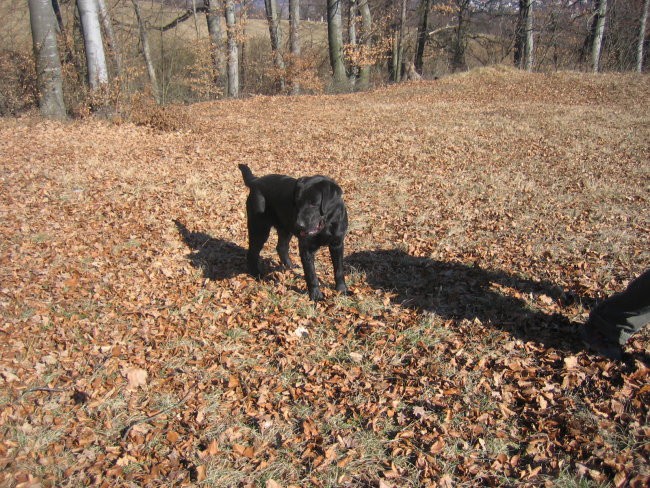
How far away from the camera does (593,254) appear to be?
17.6ft

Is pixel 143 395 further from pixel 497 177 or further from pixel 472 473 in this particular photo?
pixel 497 177

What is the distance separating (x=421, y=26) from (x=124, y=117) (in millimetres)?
23179

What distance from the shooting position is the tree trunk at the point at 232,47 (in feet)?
70.7

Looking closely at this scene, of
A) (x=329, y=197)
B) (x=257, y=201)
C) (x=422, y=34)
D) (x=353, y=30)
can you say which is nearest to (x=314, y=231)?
(x=329, y=197)

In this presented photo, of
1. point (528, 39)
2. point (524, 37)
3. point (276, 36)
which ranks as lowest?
point (528, 39)

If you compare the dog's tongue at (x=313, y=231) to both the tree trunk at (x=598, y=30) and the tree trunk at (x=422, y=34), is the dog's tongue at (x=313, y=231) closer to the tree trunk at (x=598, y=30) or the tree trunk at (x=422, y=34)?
the tree trunk at (x=598, y=30)

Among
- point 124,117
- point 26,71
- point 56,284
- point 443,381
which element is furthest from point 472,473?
point 26,71

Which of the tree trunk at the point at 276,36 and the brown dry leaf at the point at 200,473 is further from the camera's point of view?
the tree trunk at the point at 276,36

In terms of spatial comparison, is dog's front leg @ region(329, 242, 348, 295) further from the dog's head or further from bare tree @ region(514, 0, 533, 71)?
bare tree @ region(514, 0, 533, 71)

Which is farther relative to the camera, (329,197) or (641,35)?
(641,35)

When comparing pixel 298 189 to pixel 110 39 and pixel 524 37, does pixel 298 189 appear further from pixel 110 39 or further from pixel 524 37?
pixel 524 37

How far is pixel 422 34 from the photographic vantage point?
29062 millimetres

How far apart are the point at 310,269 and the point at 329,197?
90 centimetres

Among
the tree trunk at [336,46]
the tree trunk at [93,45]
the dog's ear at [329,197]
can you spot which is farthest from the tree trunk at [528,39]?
the dog's ear at [329,197]
